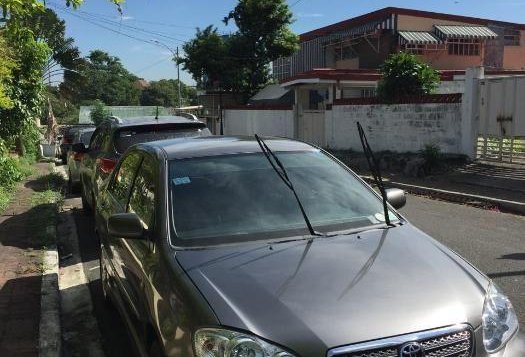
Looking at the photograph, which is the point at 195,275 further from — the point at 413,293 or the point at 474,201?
the point at 474,201

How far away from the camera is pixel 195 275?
2.88 m

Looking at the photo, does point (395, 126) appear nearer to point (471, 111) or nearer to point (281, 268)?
point (471, 111)

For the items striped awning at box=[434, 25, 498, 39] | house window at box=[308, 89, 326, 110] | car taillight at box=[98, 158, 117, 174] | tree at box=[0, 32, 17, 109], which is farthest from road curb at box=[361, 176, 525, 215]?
striped awning at box=[434, 25, 498, 39]

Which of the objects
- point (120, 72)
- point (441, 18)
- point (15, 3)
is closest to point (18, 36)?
point (15, 3)

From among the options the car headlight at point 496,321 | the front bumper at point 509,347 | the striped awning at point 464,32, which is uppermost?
the striped awning at point 464,32

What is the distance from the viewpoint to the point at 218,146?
4.21m

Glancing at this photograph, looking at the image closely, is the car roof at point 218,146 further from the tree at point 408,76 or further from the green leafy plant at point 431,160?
the tree at point 408,76

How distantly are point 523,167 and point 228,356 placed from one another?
12.5 meters

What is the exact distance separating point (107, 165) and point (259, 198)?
14.9 feet

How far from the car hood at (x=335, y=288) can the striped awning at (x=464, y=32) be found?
31.2m

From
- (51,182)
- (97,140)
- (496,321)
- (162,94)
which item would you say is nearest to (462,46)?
A: (51,182)

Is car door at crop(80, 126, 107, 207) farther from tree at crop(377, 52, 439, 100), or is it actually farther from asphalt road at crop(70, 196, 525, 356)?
tree at crop(377, 52, 439, 100)

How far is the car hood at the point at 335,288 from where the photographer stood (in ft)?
8.02

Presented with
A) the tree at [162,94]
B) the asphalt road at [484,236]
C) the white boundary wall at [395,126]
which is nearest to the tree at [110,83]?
the tree at [162,94]
